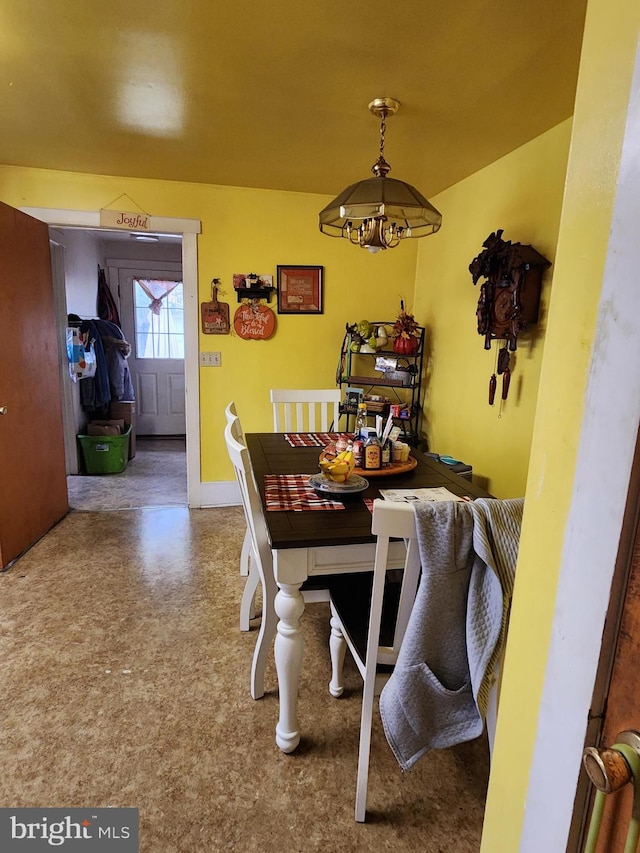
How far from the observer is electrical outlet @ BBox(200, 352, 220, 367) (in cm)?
333

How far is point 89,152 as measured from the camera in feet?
8.52

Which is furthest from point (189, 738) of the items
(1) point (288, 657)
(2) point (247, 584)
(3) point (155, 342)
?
(3) point (155, 342)

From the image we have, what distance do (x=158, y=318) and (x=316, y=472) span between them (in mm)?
4476

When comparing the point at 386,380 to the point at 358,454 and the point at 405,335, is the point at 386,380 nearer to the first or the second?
the point at 405,335

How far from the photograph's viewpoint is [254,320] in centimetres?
334

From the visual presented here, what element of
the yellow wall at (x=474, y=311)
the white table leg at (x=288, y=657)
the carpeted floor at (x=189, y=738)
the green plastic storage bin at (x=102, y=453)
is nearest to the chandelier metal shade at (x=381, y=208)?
the yellow wall at (x=474, y=311)

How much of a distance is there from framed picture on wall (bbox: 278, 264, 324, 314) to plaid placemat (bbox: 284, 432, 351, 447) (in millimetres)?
1221

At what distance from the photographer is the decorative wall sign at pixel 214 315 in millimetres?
3266

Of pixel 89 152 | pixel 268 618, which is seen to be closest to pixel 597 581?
pixel 268 618

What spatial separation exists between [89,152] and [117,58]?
1053 millimetres

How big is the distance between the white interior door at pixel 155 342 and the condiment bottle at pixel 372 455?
171 inches

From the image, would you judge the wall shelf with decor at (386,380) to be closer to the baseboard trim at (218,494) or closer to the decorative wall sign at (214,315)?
the decorative wall sign at (214,315)

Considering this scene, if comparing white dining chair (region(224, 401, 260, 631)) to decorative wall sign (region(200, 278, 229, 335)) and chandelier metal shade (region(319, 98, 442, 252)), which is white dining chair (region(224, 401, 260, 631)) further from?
decorative wall sign (region(200, 278, 229, 335))

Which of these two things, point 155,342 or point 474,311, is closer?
point 474,311
